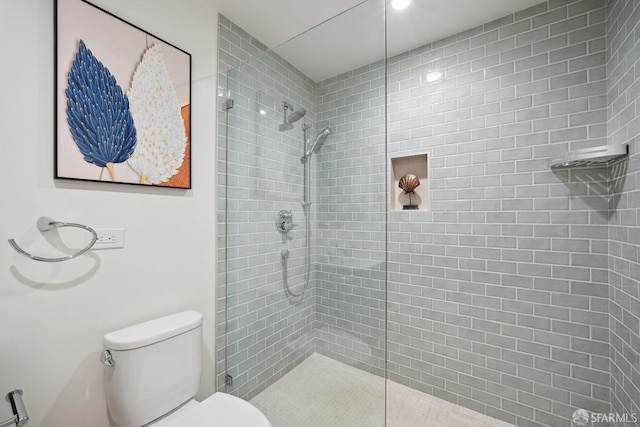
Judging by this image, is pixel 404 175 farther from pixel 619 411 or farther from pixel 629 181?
pixel 619 411

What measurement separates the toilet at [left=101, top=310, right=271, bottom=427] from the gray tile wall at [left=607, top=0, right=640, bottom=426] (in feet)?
5.89

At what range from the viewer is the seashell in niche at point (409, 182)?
2.20 metres

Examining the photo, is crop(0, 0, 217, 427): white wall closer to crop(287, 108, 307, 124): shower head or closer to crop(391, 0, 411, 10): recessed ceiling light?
crop(287, 108, 307, 124): shower head

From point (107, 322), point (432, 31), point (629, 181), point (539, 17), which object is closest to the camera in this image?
point (107, 322)

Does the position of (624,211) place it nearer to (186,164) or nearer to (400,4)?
(400,4)

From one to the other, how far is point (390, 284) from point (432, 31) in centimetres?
199

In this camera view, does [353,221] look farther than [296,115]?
No

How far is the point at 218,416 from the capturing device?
118 cm

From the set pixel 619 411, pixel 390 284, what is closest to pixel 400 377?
pixel 390 284

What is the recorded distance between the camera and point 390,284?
2281 mm

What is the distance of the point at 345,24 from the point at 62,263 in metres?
1.75

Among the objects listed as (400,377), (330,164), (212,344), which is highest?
(330,164)

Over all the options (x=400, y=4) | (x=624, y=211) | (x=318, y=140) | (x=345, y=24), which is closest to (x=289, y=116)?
(x=318, y=140)

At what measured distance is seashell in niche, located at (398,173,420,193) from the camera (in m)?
2.20
